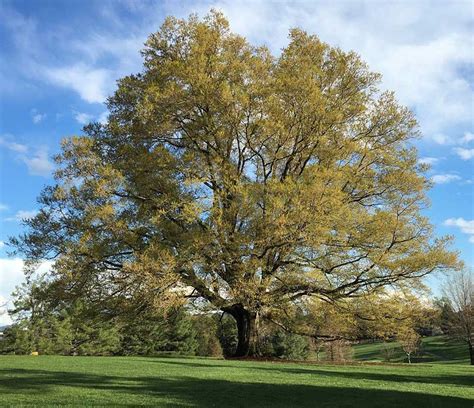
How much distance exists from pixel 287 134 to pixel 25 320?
22891 mm

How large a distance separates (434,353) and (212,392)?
61794mm

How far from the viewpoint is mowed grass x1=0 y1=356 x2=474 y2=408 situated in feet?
24.9

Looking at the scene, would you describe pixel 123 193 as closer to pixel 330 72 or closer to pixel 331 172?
pixel 331 172

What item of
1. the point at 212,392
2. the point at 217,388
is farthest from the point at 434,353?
the point at 212,392

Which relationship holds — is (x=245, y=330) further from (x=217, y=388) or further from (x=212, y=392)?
(x=212, y=392)

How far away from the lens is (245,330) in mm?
19609

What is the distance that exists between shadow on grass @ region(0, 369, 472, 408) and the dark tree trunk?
881 centimetres


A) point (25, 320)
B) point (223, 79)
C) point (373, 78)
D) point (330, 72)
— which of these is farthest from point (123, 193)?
point (25, 320)

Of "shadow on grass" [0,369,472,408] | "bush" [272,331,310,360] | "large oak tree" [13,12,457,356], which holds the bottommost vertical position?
"shadow on grass" [0,369,472,408]

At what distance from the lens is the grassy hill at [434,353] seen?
56531 millimetres

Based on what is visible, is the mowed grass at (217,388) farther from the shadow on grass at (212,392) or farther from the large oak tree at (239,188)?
the large oak tree at (239,188)

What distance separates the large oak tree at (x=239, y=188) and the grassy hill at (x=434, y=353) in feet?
134

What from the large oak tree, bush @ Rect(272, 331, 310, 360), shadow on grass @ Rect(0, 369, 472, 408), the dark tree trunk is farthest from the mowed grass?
bush @ Rect(272, 331, 310, 360)

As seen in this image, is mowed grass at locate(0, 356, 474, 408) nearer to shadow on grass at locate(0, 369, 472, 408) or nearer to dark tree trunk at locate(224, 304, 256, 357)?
shadow on grass at locate(0, 369, 472, 408)
